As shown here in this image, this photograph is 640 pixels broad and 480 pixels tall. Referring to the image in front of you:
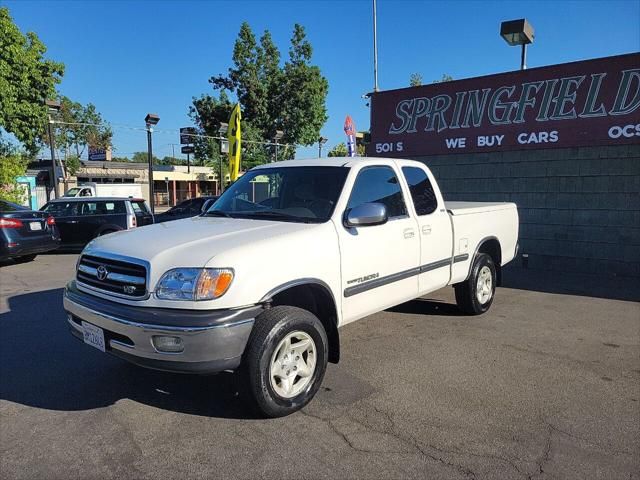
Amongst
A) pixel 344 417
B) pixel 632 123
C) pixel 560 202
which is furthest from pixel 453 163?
pixel 344 417

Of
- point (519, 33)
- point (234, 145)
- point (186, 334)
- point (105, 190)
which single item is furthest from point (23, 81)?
point (186, 334)

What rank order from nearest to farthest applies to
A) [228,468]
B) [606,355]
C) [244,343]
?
[228,468], [244,343], [606,355]

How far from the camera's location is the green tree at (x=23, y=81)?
69.1ft

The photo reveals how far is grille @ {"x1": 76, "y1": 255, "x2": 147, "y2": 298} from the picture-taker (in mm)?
3435

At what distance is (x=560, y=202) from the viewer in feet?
32.3

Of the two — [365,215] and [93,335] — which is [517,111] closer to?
[365,215]

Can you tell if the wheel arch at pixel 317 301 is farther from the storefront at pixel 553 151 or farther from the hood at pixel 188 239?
the storefront at pixel 553 151

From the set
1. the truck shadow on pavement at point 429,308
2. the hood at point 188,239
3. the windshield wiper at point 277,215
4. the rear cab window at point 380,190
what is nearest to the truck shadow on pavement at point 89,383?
the hood at point 188,239

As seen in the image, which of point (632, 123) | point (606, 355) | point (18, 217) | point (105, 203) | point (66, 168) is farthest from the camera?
point (66, 168)

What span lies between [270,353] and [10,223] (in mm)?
9379

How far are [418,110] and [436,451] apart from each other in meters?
9.42

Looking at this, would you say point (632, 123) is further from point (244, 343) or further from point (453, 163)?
point (244, 343)

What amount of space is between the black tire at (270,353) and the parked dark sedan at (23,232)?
912cm

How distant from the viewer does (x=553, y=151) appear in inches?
387
